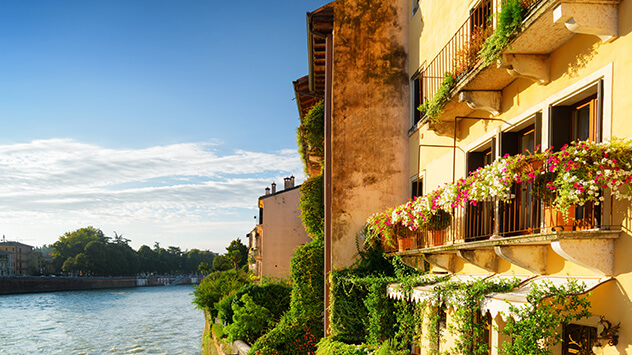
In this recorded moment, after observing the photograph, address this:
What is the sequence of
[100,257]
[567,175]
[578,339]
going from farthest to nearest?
1. [100,257]
2. [578,339]
3. [567,175]

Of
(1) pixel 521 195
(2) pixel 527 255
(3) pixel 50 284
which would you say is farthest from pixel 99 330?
(3) pixel 50 284

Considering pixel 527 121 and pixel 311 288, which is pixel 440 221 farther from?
pixel 311 288

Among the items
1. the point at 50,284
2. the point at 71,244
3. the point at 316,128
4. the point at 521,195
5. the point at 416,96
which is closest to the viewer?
the point at 521,195

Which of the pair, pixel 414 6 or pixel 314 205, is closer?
pixel 414 6

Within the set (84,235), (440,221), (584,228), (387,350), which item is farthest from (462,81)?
(84,235)

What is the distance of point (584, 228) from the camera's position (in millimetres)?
5316

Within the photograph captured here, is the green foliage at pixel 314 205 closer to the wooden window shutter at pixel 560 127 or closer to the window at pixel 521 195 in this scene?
the window at pixel 521 195

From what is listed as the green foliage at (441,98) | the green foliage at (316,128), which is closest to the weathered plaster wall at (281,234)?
the green foliage at (316,128)

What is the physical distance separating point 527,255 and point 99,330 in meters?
42.4

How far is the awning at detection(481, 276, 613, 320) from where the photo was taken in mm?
5191

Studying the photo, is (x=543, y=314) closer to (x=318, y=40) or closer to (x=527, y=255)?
(x=527, y=255)

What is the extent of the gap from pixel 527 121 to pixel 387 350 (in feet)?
14.3

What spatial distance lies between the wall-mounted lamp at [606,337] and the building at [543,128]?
35 mm

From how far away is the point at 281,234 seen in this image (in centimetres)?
2988
